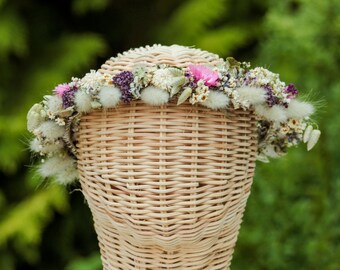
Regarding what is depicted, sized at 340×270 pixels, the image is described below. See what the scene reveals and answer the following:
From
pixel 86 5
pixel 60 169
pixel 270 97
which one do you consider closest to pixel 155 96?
pixel 270 97

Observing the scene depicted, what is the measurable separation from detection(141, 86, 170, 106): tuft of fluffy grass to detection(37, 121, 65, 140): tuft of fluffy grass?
25 cm

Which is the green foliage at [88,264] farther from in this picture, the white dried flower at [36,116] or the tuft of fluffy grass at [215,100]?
the tuft of fluffy grass at [215,100]

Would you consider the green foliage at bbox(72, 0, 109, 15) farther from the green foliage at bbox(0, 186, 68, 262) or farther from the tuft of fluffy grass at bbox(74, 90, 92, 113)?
the tuft of fluffy grass at bbox(74, 90, 92, 113)

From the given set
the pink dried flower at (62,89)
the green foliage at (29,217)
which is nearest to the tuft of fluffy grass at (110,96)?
the pink dried flower at (62,89)

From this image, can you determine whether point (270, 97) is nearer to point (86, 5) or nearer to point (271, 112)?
point (271, 112)

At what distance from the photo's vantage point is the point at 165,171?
4.37 ft

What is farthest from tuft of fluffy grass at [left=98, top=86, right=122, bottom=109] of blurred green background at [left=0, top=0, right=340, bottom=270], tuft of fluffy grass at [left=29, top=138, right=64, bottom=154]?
blurred green background at [left=0, top=0, right=340, bottom=270]

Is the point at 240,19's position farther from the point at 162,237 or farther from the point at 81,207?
the point at 162,237

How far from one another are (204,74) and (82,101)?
27 centimetres

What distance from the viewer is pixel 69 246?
313cm

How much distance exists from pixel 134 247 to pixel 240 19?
84.8 inches

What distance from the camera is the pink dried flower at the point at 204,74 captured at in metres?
1.31

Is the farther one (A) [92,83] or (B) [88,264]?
(B) [88,264]

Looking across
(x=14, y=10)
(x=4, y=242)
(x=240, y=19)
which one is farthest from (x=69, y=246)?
(x=240, y=19)
